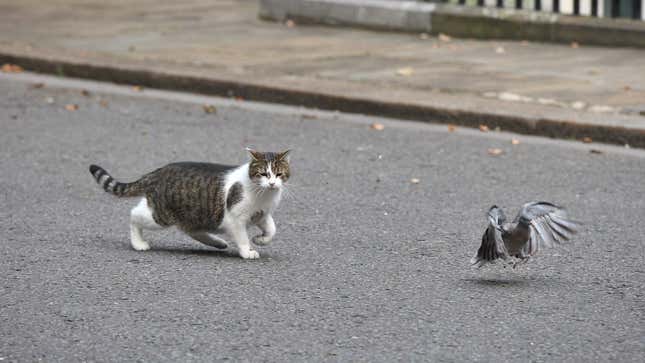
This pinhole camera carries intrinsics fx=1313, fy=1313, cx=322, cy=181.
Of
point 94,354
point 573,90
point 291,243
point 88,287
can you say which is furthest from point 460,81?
point 94,354

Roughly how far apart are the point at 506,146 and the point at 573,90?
161cm

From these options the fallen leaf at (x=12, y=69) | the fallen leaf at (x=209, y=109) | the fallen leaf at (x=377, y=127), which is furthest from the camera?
the fallen leaf at (x=12, y=69)

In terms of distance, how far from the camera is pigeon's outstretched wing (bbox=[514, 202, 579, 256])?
570 centimetres

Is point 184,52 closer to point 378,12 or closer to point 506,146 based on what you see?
point 378,12

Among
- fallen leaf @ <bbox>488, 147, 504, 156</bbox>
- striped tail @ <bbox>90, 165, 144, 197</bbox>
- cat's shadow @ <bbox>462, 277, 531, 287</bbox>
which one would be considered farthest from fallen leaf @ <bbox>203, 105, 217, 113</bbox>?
cat's shadow @ <bbox>462, 277, 531, 287</bbox>

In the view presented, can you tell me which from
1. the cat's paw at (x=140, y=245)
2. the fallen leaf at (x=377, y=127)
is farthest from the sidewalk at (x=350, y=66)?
the cat's paw at (x=140, y=245)

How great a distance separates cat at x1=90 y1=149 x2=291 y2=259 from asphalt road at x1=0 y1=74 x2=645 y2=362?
0.42 ft

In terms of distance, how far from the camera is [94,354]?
484cm

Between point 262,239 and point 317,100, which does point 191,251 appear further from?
point 317,100

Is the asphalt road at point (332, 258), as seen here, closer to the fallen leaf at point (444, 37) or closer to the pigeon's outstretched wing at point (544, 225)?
the pigeon's outstretched wing at point (544, 225)

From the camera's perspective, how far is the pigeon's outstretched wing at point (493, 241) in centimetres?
562

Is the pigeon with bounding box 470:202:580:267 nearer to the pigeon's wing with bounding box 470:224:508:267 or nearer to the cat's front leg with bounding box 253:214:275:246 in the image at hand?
the pigeon's wing with bounding box 470:224:508:267

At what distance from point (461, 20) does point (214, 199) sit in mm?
7768

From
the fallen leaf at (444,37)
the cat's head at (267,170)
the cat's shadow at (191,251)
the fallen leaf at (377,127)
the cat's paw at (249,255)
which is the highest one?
the cat's head at (267,170)
